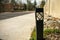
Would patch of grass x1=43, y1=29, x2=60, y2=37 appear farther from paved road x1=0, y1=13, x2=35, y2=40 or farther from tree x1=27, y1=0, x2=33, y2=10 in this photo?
tree x1=27, y1=0, x2=33, y2=10

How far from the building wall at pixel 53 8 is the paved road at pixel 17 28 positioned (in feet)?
0.84

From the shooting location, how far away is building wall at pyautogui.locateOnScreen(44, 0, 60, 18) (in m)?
3.13

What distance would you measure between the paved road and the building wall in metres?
0.26

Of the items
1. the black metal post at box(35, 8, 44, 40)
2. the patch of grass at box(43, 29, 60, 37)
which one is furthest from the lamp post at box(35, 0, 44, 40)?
the patch of grass at box(43, 29, 60, 37)

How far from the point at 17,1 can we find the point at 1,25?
1.42ft

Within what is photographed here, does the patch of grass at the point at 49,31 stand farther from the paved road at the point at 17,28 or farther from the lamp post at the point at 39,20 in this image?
the paved road at the point at 17,28

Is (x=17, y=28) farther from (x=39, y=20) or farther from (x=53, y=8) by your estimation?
(x=53, y=8)

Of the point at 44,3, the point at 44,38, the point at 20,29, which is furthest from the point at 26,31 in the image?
the point at 44,3

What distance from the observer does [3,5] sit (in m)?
3.08

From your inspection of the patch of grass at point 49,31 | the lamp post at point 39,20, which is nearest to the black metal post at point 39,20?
the lamp post at point 39,20

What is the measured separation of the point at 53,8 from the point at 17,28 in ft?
2.04

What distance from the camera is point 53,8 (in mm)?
3191

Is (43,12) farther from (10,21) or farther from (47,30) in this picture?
(10,21)

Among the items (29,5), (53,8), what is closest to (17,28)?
(29,5)
